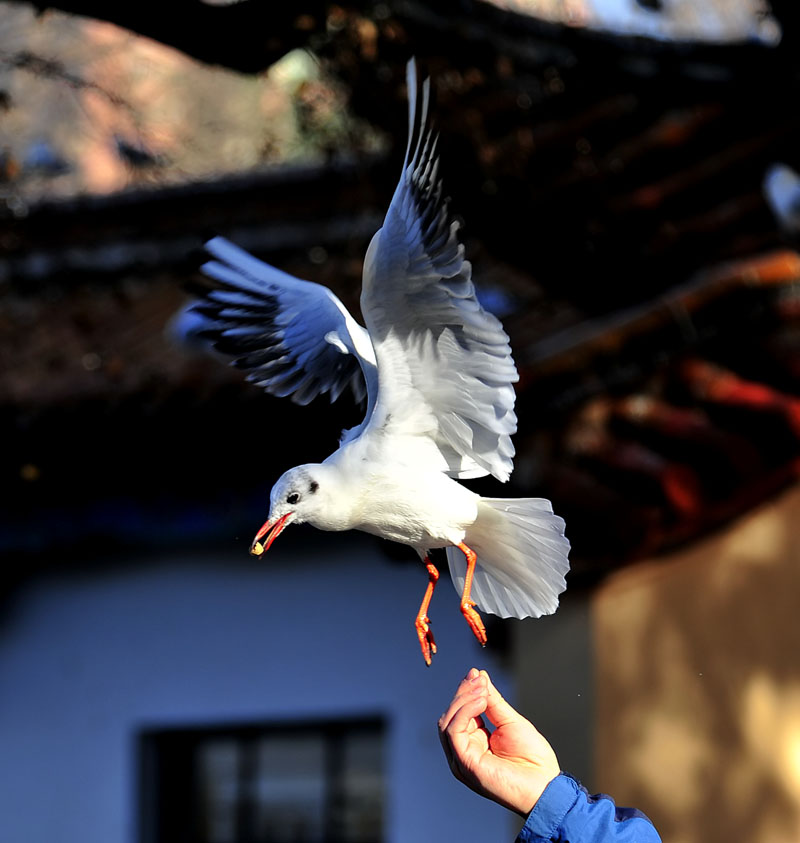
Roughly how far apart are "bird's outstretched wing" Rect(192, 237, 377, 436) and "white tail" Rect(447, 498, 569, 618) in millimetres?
361

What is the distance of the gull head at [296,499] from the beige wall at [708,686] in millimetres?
2814

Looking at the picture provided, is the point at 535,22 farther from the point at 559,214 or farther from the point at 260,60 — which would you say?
the point at 260,60

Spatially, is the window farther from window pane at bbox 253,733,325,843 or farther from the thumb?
the thumb

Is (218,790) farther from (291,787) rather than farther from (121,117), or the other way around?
(121,117)

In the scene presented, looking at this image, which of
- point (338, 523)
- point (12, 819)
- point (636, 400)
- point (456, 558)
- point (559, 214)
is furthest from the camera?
point (12, 819)

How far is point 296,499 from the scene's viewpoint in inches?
60.4

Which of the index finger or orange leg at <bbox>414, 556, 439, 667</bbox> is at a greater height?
orange leg at <bbox>414, 556, 439, 667</bbox>

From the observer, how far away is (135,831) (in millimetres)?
5402

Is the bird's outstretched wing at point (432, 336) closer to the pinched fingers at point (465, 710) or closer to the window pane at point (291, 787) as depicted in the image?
the pinched fingers at point (465, 710)

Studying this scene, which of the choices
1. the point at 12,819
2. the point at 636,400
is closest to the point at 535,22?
the point at 636,400

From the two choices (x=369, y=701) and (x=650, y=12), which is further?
(x=369, y=701)

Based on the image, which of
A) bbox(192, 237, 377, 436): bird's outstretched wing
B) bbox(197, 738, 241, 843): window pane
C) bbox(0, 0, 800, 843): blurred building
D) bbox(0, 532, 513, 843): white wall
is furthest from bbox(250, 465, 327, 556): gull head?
bbox(197, 738, 241, 843): window pane

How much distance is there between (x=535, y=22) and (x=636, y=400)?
1184 millimetres

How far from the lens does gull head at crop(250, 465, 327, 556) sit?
60.1 inches
